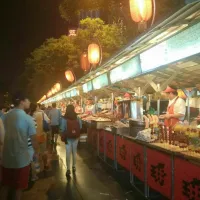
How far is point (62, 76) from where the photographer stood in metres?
35.7

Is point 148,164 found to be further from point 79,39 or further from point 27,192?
point 79,39

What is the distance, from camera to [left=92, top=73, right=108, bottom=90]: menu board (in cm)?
1195

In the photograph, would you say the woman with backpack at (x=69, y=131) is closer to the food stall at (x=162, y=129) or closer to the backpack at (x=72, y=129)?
the backpack at (x=72, y=129)

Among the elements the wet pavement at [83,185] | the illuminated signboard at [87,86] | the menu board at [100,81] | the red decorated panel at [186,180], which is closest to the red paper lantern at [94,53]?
the menu board at [100,81]

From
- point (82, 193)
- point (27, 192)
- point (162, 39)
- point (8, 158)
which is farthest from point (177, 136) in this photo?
point (27, 192)

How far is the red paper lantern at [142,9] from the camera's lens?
8.59 metres

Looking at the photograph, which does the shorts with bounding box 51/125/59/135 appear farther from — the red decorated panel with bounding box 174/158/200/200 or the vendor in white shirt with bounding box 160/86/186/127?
the red decorated panel with bounding box 174/158/200/200

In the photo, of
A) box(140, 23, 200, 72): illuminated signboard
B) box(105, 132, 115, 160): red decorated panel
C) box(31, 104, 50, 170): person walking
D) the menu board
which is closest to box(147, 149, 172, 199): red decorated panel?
box(140, 23, 200, 72): illuminated signboard

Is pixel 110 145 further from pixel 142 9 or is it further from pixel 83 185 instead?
pixel 142 9

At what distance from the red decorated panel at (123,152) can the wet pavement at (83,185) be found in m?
0.46

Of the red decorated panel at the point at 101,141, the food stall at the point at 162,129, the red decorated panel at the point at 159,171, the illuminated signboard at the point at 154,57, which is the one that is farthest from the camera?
the red decorated panel at the point at 101,141

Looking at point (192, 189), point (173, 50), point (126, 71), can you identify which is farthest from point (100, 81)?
point (192, 189)

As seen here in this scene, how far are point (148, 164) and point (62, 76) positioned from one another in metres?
30.0

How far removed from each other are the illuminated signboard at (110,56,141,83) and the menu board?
0.79m
